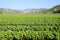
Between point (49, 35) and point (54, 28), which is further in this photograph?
point (54, 28)

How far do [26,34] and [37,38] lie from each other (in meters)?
1.33

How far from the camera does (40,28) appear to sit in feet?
84.6

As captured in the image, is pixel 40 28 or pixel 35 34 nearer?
pixel 35 34

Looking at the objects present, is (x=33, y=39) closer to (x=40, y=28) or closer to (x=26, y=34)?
(x=26, y=34)

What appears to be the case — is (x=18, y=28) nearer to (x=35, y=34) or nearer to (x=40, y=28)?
(x=40, y=28)

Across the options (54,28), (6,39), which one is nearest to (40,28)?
(54,28)

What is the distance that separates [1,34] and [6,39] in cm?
76

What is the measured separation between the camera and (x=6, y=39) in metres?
16.9

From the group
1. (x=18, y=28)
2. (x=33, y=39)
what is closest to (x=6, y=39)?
(x=33, y=39)

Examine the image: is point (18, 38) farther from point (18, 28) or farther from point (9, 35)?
point (18, 28)

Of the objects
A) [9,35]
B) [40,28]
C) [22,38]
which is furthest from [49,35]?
[40,28]

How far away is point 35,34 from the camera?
58.6ft

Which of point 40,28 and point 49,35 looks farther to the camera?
point 40,28

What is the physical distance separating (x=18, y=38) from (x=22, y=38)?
0.53 m
